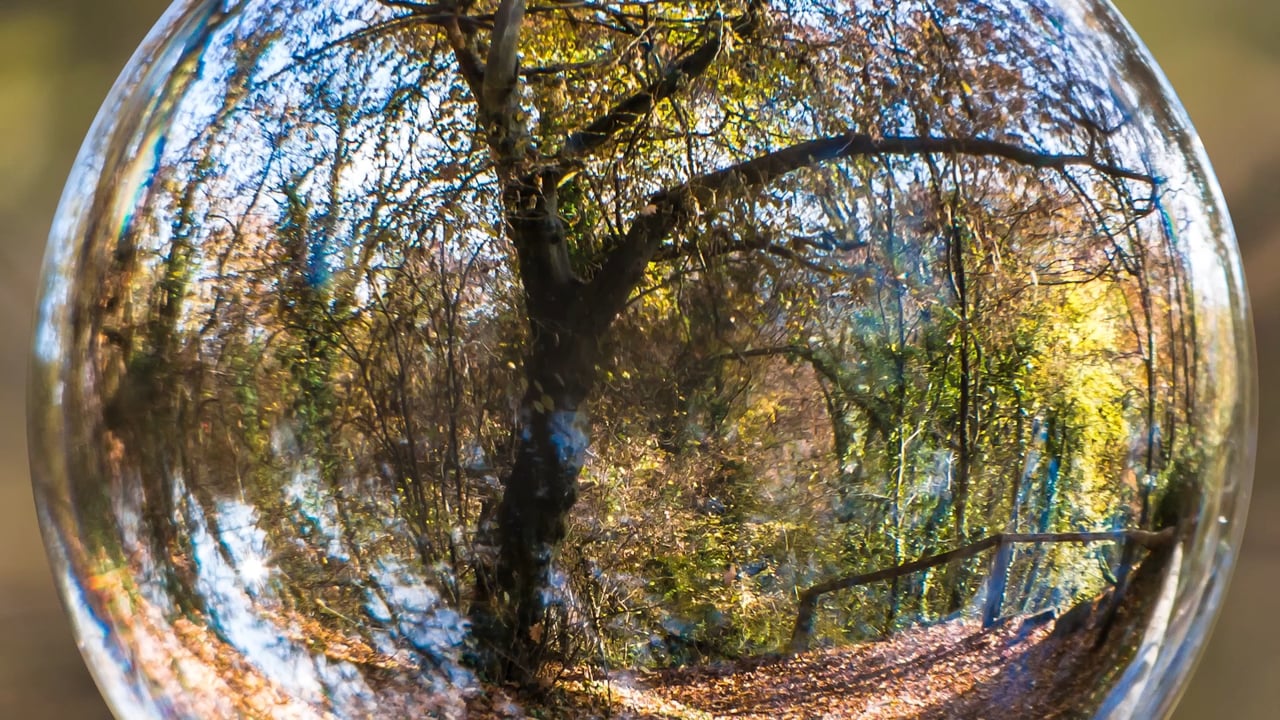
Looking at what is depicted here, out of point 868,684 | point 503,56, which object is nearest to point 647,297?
point 503,56

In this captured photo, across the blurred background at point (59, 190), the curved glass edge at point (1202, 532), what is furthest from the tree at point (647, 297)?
the blurred background at point (59, 190)

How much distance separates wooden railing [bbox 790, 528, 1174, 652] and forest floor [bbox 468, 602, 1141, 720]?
0.04 metres

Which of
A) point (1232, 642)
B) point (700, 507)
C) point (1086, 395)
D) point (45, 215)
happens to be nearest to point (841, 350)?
point (700, 507)

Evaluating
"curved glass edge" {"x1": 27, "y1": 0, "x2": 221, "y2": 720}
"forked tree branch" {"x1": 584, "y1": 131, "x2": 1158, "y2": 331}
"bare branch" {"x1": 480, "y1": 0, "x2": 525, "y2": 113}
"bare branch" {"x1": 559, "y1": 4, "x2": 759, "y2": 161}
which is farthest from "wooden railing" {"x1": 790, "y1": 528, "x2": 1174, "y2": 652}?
"curved glass edge" {"x1": 27, "y1": 0, "x2": 221, "y2": 720}

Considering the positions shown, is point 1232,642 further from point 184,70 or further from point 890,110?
point 184,70

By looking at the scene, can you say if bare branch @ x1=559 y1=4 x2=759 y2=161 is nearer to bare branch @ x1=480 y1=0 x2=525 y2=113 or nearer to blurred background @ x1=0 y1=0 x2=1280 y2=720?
bare branch @ x1=480 y1=0 x2=525 y2=113

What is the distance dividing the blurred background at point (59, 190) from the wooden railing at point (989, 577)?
1.32 metres

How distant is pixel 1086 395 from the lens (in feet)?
4.50

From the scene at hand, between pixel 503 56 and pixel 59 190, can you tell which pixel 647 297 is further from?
pixel 59 190

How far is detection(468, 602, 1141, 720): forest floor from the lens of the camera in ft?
4.24

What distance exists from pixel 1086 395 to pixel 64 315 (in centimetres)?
169

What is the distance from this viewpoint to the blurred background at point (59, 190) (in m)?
2.37

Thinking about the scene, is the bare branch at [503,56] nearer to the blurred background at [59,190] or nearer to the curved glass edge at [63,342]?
the curved glass edge at [63,342]

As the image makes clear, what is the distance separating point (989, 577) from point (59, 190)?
2.58 m
